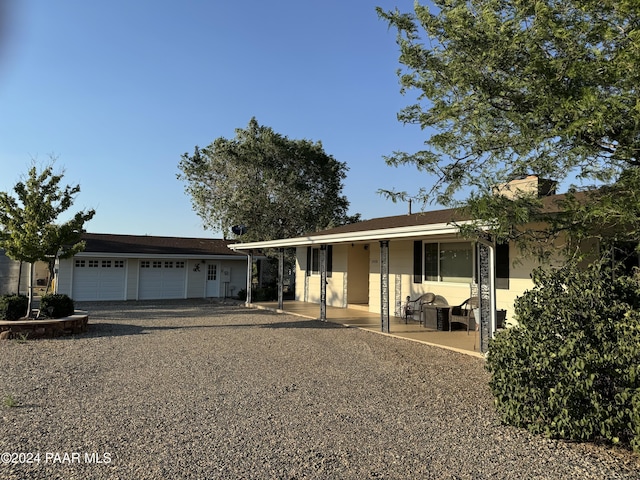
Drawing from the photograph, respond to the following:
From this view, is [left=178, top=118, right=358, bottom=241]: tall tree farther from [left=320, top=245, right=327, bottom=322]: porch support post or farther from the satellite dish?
[left=320, top=245, right=327, bottom=322]: porch support post

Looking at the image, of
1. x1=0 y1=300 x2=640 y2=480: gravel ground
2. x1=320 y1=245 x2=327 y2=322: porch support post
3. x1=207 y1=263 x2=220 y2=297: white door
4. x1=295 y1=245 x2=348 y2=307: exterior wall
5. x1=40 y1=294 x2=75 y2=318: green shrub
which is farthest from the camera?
x1=207 y1=263 x2=220 y2=297: white door

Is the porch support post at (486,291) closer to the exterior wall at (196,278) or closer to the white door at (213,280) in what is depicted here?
the exterior wall at (196,278)

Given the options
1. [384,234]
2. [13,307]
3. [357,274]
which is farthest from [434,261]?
[13,307]

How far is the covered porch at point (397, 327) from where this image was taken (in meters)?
9.11

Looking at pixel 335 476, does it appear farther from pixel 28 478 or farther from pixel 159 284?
pixel 159 284

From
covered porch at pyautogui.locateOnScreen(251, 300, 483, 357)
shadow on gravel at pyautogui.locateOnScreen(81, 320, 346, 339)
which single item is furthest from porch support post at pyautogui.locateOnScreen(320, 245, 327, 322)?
shadow on gravel at pyautogui.locateOnScreen(81, 320, 346, 339)

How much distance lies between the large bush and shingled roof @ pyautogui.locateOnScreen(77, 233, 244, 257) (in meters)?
18.1

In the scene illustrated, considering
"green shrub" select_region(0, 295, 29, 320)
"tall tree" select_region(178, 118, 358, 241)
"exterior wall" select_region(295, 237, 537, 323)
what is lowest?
"green shrub" select_region(0, 295, 29, 320)

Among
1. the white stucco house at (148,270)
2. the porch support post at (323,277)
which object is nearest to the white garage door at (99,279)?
the white stucco house at (148,270)

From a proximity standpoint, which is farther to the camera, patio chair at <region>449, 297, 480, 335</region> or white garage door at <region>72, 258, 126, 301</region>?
white garage door at <region>72, 258, 126, 301</region>

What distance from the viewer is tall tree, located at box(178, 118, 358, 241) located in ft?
75.2

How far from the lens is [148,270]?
21.4 meters

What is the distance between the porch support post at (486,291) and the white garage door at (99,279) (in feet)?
57.2

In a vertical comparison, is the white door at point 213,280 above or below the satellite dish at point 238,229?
below
